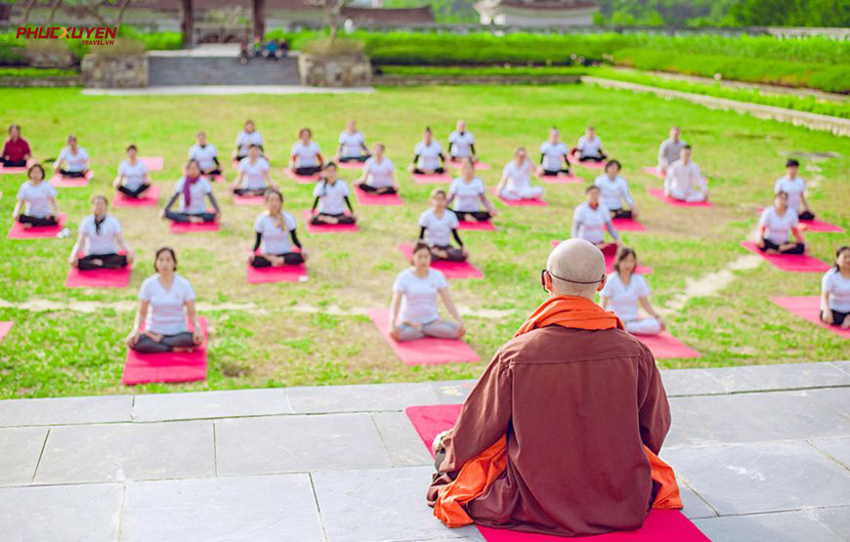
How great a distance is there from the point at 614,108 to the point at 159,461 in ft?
94.0

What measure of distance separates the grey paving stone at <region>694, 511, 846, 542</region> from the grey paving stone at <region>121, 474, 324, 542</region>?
2255mm

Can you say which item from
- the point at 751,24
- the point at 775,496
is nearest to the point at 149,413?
the point at 775,496

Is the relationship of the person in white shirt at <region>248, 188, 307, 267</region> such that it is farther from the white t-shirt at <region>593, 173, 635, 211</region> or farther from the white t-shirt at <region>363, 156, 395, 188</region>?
the white t-shirt at <region>593, 173, 635, 211</region>

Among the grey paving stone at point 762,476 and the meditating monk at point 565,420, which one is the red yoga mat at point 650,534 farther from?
the grey paving stone at point 762,476

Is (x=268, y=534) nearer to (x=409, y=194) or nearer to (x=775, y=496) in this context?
(x=775, y=496)

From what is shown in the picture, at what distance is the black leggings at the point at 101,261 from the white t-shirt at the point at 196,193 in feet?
9.30

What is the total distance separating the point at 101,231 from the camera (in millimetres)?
12625

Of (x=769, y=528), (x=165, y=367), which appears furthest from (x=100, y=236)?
(x=769, y=528)

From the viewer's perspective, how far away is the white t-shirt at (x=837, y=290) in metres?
11.2

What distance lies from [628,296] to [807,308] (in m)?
3.03

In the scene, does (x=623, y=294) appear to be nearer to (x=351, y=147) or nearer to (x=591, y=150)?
(x=351, y=147)

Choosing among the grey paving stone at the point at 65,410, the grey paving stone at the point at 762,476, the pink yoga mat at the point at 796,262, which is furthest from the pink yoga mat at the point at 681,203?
the grey paving stone at the point at 65,410

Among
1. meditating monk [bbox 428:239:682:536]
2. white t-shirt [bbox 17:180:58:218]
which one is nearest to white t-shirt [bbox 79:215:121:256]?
white t-shirt [bbox 17:180:58:218]

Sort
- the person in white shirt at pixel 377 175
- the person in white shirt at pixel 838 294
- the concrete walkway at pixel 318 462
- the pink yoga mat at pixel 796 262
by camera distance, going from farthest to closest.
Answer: the person in white shirt at pixel 377 175
the pink yoga mat at pixel 796 262
the person in white shirt at pixel 838 294
the concrete walkway at pixel 318 462
